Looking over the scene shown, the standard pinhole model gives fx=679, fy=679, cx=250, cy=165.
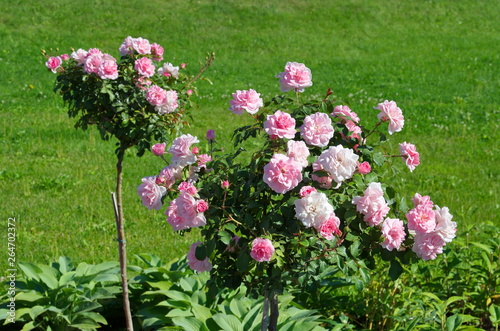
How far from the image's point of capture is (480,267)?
14.1ft

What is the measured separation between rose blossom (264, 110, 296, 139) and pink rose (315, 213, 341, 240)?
0.41 m

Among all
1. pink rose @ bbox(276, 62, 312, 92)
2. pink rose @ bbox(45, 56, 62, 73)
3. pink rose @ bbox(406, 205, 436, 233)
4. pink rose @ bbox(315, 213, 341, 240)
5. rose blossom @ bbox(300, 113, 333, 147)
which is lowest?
pink rose @ bbox(406, 205, 436, 233)

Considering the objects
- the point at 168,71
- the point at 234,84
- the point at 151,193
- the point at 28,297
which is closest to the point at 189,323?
the point at 151,193

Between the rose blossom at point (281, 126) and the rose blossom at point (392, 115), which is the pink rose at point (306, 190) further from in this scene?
the rose blossom at point (392, 115)

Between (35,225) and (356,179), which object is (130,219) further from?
(356,179)

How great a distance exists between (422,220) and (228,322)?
121 cm

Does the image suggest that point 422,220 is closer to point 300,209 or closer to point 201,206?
point 300,209

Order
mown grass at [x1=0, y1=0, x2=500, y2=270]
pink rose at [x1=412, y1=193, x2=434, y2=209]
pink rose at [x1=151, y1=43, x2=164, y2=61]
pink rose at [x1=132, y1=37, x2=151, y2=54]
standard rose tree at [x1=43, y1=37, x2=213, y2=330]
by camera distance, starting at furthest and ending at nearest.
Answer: mown grass at [x1=0, y1=0, x2=500, y2=270]
pink rose at [x1=151, y1=43, x2=164, y2=61]
pink rose at [x1=132, y1=37, x2=151, y2=54]
standard rose tree at [x1=43, y1=37, x2=213, y2=330]
pink rose at [x1=412, y1=193, x2=434, y2=209]

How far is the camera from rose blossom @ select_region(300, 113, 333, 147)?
2.98m

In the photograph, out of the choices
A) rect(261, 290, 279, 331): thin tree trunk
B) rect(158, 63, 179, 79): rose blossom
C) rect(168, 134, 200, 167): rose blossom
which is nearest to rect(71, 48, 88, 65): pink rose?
rect(158, 63, 179, 79): rose blossom

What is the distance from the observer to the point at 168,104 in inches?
159

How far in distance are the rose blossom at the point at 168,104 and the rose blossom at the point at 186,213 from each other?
45.5 inches

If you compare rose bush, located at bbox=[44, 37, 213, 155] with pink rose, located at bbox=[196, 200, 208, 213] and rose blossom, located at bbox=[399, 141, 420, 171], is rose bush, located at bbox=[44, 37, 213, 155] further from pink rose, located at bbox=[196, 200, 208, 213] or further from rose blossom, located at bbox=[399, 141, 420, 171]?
rose blossom, located at bbox=[399, 141, 420, 171]

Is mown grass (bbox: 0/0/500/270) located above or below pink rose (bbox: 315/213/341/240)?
below
